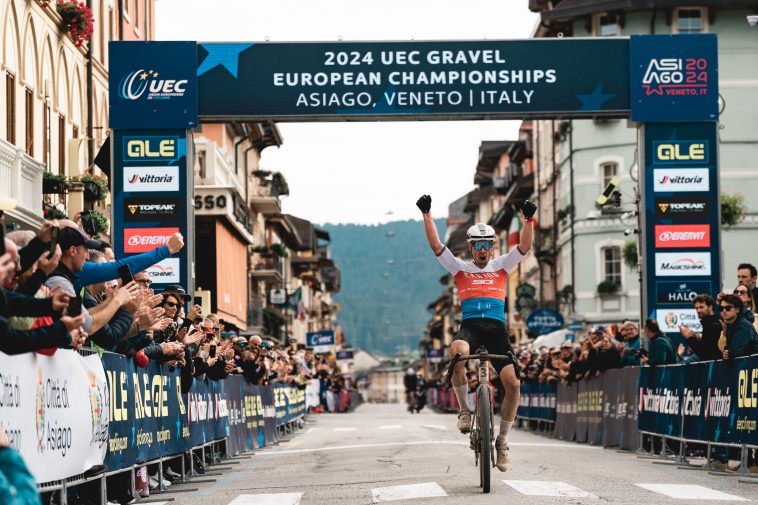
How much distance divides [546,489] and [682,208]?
13.9m

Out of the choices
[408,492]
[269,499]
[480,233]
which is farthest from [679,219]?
[269,499]

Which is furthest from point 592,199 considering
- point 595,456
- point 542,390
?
point 595,456

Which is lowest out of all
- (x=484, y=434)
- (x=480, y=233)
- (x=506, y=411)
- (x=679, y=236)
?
(x=484, y=434)

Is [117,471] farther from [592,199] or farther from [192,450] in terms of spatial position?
[592,199]

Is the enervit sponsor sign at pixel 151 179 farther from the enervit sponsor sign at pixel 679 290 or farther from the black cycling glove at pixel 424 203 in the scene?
the black cycling glove at pixel 424 203

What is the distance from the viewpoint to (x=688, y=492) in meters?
12.8

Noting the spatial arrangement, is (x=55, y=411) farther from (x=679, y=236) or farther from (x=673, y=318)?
(x=679, y=236)

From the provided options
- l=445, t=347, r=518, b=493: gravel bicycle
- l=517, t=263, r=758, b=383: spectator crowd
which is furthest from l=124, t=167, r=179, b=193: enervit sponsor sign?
l=445, t=347, r=518, b=493: gravel bicycle

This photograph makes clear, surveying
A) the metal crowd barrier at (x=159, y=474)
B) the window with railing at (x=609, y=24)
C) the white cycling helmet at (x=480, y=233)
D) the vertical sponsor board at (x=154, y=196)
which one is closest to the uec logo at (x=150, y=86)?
the vertical sponsor board at (x=154, y=196)

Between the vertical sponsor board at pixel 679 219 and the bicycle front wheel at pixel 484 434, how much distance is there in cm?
1322

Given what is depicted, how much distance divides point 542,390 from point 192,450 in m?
17.0

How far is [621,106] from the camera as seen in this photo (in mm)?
25875

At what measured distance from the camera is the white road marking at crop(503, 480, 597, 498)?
39.9 feet

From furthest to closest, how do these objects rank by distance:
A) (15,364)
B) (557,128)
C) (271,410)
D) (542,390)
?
(557,128) < (542,390) < (271,410) < (15,364)
